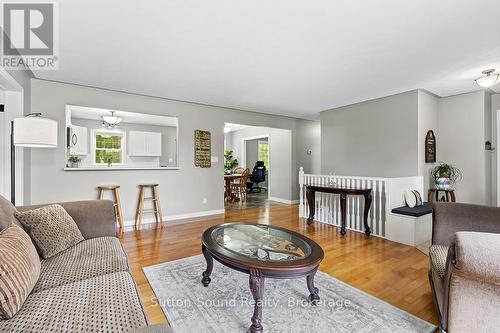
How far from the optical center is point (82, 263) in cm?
158

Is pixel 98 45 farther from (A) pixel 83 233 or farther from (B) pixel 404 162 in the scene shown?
(B) pixel 404 162

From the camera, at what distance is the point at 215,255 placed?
1816 mm

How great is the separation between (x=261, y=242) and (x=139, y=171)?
10.4 ft

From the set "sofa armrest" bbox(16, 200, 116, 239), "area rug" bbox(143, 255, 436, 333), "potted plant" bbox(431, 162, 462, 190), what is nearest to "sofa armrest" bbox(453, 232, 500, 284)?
"area rug" bbox(143, 255, 436, 333)

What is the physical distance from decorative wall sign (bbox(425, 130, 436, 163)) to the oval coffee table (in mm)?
3522

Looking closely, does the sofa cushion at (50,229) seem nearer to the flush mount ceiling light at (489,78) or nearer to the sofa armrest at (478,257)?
the sofa armrest at (478,257)

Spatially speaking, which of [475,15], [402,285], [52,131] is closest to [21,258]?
[52,131]

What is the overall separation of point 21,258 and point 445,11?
3.36m

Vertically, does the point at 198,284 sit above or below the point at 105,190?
below

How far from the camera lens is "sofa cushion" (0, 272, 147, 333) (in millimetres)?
982

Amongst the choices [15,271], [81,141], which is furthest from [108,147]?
[15,271]

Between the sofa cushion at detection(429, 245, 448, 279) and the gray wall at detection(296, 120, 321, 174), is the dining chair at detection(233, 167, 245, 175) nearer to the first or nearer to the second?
the gray wall at detection(296, 120, 321, 174)

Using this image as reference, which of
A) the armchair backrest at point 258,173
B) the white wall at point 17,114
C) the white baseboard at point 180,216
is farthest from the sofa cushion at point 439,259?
the armchair backrest at point 258,173

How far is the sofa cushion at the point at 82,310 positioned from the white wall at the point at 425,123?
463 cm
